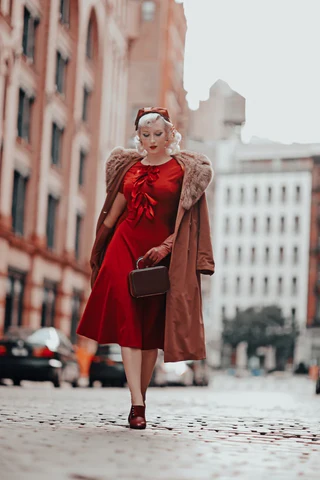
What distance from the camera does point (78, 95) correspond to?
4003 centimetres

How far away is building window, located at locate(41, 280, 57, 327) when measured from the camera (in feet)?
119

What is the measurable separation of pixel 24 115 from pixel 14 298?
592 cm

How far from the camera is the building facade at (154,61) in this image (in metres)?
60.9

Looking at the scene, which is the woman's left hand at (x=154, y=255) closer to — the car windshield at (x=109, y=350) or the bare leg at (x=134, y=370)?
the bare leg at (x=134, y=370)

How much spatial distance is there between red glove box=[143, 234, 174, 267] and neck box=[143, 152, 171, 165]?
2.04 feet

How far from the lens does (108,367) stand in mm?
23766

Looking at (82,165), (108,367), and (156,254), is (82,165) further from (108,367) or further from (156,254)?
(156,254)

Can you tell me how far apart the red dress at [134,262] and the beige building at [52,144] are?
22753 mm

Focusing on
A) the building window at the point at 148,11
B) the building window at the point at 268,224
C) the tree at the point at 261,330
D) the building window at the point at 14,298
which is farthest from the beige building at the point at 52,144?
the building window at the point at 268,224

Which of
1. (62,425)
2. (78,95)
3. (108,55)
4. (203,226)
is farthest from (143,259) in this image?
(108,55)

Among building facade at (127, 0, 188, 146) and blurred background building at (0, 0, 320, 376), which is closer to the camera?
blurred background building at (0, 0, 320, 376)

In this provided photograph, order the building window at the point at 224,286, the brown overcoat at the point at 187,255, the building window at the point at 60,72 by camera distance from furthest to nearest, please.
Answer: the building window at the point at 224,286 → the building window at the point at 60,72 → the brown overcoat at the point at 187,255

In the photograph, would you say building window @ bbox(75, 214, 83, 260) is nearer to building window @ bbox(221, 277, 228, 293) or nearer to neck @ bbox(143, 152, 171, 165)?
neck @ bbox(143, 152, 171, 165)

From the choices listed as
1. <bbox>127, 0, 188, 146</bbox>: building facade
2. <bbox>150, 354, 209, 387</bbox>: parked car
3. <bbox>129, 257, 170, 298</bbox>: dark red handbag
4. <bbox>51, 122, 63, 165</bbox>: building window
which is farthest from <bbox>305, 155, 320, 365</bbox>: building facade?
<bbox>129, 257, 170, 298</bbox>: dark red handbag
